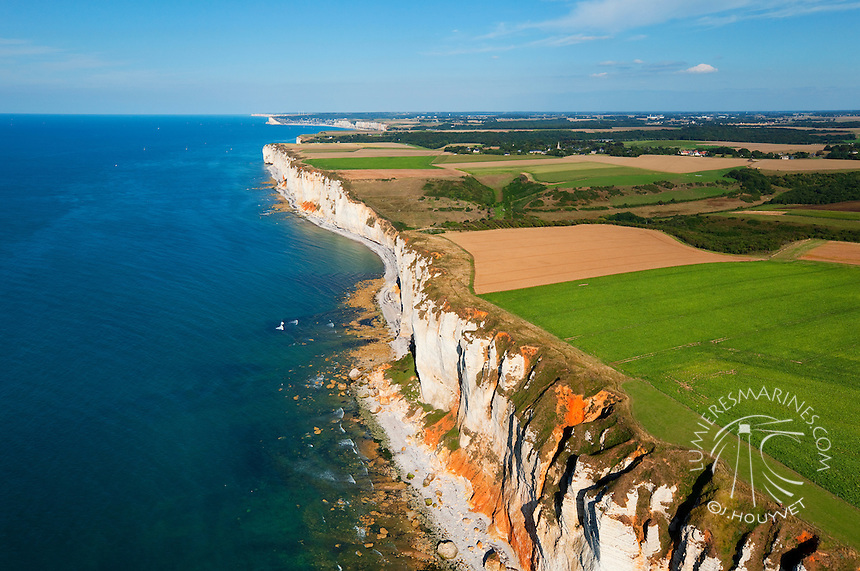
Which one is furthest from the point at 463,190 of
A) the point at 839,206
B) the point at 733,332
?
the point at 733,332

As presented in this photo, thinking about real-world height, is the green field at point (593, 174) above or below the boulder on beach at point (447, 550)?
above

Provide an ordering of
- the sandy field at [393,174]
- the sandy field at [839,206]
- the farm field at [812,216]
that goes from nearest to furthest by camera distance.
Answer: the farm field at [812,216] < the sandy field at [839,206] < the sandy field at [393,174]

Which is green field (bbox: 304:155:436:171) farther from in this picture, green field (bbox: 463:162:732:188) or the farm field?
the farm field

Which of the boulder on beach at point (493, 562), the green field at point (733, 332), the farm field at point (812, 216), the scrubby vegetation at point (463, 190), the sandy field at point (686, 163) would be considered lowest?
the boulder on beach at point (493, 562)

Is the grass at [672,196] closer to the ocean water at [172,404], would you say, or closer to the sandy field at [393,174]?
the sandy field at [393,174]

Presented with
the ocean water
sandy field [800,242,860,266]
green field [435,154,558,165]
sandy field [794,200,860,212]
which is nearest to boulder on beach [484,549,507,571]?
the ocean water

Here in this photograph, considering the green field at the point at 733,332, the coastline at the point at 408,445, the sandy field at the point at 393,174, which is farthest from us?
the sandy field at the point at 393,174

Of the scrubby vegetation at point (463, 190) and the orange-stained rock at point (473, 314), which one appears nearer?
the orange-stained rock at point (473, 314)

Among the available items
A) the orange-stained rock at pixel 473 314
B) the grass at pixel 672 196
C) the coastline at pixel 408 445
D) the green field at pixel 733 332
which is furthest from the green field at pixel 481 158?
the orange-stained rock at pixel 473 314
